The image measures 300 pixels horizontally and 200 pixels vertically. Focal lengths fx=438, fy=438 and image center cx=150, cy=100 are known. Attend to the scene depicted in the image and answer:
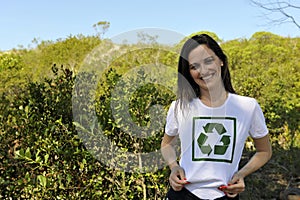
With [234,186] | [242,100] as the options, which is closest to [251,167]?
[234,186]

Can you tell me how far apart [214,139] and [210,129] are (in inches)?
1.4

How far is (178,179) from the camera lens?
4.90 feet

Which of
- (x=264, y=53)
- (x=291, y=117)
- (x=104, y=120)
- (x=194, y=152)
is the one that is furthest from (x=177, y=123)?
Result: (x=264, y=53)

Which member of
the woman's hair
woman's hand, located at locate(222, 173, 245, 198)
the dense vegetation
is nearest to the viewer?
woman's hand, located at locate(222, 173, 245, 198)

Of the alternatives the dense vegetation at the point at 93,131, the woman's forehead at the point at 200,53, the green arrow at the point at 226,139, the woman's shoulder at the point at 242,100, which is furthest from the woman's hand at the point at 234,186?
the dense vegetation at the point at 93,131

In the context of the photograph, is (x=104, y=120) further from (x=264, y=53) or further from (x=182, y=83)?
(x=264, y=53)

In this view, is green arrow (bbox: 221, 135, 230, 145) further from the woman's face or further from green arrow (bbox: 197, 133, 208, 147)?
the woman's face

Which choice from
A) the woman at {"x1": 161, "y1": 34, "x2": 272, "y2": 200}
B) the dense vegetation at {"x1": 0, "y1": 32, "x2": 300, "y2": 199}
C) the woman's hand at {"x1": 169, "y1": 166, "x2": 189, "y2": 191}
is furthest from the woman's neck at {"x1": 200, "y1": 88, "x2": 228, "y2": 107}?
the dense vegetation at {"x1": 0, "y1": 32, "x2": 300, "y2": 199}

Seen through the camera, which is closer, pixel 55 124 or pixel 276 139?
pixel 55 124

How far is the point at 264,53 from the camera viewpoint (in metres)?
8.50

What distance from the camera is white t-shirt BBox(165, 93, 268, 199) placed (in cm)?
147

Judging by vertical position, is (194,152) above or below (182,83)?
below

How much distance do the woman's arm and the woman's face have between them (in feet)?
0.86

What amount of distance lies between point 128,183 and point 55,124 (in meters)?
0.56
